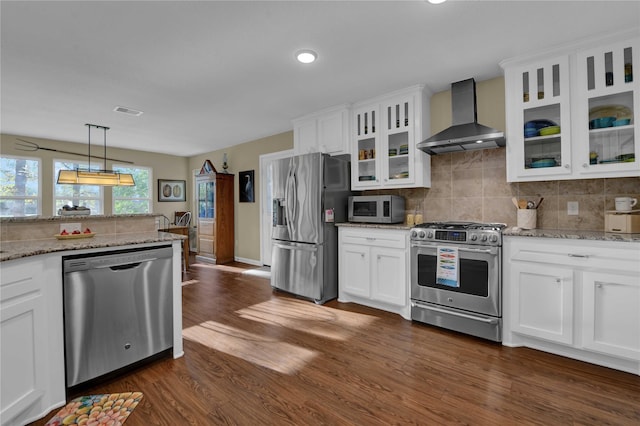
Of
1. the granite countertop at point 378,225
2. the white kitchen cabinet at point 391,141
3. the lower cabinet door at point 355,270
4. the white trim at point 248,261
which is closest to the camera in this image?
the granite countertop at point 378,225

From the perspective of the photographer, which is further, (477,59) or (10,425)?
(477,59)

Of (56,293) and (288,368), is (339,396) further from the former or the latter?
(56,293)

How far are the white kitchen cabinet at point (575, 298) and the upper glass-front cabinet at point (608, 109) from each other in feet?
2.39

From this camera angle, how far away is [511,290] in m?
2.50

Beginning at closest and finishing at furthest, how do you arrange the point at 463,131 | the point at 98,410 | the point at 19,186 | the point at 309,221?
the point at 98,410 → the point at 463,131 → the point at 309,221 → the point at 19,186

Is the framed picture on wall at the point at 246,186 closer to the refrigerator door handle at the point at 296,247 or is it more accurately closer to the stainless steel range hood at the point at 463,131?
the refrigerator door handle at the point at 296,247

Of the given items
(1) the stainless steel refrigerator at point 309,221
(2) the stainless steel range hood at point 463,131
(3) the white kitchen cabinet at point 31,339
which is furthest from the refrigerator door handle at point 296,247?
(3) the white kitchen cabinet at point 31,339

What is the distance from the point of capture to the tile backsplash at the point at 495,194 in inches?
103

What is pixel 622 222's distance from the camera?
2332mm

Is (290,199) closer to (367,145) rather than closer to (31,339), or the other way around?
(367,145)

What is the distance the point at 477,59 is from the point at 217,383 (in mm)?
3338

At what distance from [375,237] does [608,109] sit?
87.2 inches

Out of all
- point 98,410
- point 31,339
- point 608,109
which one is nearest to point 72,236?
point 31,339

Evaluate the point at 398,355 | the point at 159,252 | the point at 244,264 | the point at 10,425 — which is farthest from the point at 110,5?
the point at 244,264
